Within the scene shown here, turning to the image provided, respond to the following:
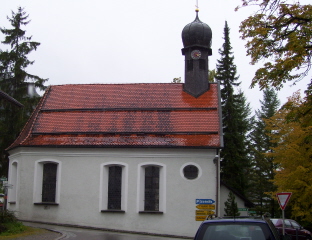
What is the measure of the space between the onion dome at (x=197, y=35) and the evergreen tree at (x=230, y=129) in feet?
30.8

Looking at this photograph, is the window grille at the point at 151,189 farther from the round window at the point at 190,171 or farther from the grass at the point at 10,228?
the grass at the point at 10,228

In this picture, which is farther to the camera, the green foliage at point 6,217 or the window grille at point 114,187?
the window grille at point 114,187

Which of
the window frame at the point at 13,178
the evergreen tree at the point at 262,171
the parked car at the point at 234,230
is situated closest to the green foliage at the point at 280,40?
the parked car at the point at 234,230

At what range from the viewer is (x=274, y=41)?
43.5 feet

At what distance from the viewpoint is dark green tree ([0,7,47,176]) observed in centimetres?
3048

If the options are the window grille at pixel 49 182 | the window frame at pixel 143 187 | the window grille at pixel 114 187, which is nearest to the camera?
the window frame at pixel 143 187

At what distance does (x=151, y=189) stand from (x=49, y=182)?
5.62 meters

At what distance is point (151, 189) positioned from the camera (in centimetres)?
2244

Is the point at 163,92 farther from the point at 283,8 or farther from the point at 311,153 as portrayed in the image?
the point at 283,8

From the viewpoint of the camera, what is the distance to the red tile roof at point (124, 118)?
893 inches

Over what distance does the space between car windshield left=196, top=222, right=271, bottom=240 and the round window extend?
15164mm

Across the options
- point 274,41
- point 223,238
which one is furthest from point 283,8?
point 223,238

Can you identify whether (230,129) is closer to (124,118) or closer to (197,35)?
(197,35)

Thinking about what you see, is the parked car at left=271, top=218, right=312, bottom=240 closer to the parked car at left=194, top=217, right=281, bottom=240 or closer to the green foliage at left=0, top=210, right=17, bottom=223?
the green foliage at left=0, top=210, right=17, bottom=223
